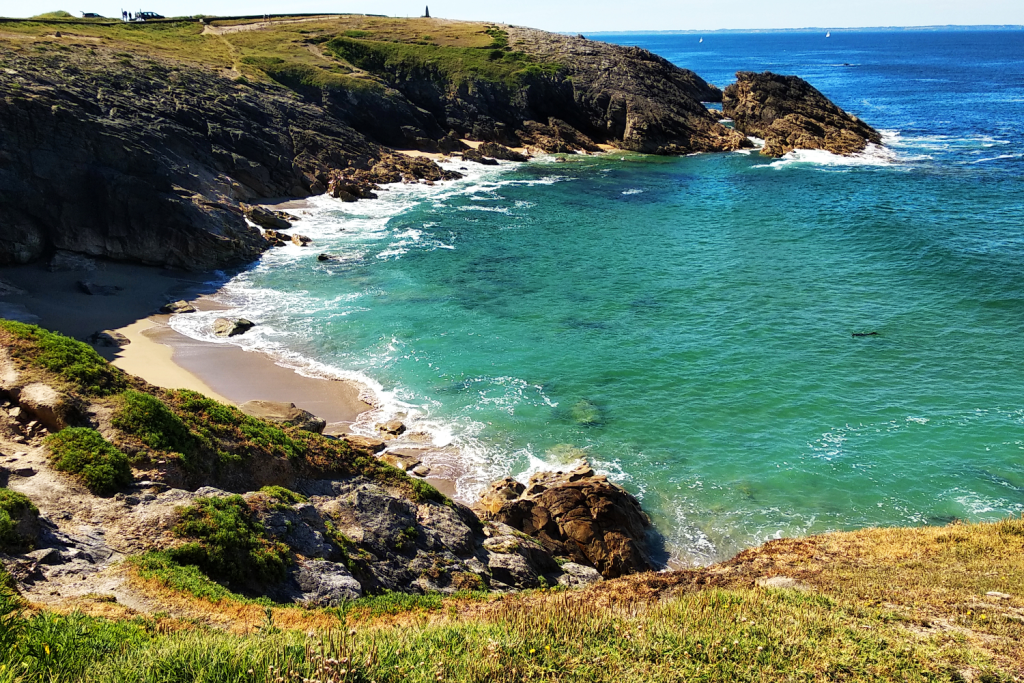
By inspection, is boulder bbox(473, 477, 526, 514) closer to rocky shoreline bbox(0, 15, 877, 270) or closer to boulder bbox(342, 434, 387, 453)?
boulder bbox(342, 434, 387, 453)

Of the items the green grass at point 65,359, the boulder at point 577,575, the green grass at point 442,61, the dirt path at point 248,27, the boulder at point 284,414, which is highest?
the dirt path at point 248,27

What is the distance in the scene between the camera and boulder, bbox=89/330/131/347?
31.9 m

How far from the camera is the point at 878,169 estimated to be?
6881 centimetres

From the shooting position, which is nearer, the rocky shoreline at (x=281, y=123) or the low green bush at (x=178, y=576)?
the low green bush at (x=178, y=576)

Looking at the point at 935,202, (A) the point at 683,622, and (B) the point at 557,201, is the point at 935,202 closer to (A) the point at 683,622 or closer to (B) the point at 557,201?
(B) the point at 557,201

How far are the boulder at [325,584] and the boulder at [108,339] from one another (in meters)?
22.7

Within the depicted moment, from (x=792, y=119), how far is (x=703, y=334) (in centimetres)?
6243

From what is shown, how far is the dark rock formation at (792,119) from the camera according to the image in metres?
80.1

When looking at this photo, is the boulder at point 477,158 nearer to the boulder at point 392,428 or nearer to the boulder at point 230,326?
the boulder at point 230,326

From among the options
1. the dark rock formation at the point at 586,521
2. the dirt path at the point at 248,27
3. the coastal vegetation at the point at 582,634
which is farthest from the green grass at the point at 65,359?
the dirt path at the point at 248,27

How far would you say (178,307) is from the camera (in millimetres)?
38031

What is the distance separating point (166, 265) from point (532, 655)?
40.9 meters

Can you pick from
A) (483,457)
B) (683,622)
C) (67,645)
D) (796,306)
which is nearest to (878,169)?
(796,306)

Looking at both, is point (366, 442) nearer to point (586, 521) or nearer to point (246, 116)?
point (586, 521)
